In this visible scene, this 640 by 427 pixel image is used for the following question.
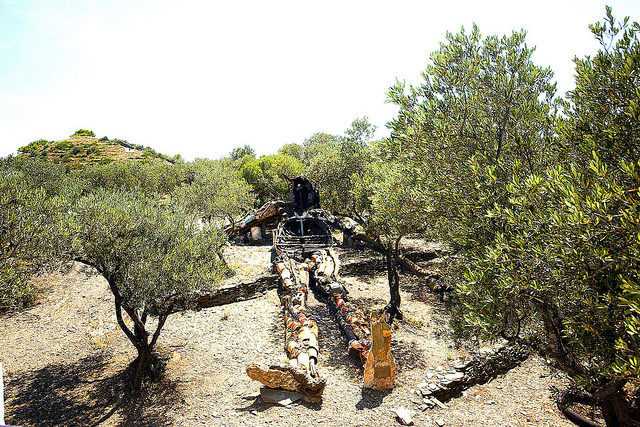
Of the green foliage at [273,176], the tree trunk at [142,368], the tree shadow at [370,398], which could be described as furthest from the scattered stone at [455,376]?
the green foliage at [273,176]

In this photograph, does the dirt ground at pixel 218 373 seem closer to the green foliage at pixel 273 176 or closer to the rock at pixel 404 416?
the rock at pixel 404 416

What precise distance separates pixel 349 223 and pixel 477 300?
2587 centimetres

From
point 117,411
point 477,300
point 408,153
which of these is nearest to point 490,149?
point 408,153

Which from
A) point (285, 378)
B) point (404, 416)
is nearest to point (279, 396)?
point (285, 378)

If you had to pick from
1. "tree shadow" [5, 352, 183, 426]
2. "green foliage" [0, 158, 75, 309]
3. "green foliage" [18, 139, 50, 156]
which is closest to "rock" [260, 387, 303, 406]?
"tree shadow" [5, 352, 183, 426]

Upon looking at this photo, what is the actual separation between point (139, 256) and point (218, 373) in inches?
203

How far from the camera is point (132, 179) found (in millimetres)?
42062

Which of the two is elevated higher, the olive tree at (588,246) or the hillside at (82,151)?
the hillside at (82,151)

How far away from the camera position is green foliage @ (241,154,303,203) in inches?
1768

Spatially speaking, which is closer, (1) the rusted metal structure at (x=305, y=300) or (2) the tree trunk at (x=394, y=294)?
(1) the rusted metal structure at (x=305, y=300)

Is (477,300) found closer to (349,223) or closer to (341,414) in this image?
(341,414)

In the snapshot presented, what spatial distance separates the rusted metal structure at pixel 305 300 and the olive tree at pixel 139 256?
3657 mm

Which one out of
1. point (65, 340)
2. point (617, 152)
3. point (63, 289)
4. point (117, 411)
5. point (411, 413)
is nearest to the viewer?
point (617, 152)

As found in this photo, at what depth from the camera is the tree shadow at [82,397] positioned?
955 centimetres
